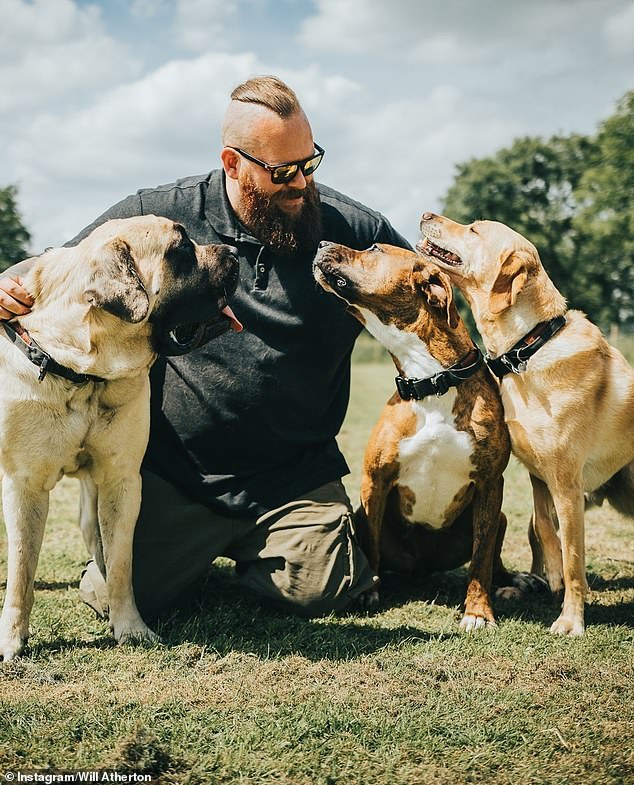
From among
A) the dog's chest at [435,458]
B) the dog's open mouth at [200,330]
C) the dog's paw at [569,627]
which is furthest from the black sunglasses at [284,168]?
the dog's paw at [569,627]

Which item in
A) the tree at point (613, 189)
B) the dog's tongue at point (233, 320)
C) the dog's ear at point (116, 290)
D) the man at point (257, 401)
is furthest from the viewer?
the tree at point (613, 189)

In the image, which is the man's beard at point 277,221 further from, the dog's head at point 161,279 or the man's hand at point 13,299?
the man's hand at point 13,299

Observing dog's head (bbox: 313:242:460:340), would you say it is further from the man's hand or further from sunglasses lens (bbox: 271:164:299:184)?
the man's hand

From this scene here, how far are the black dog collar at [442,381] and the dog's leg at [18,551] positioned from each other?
1.84 m

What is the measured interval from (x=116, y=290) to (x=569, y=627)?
2.59m

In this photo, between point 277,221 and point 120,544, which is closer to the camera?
point 120,544

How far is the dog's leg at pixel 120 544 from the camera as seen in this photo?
3.60 metres

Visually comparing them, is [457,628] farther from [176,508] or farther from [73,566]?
[73,566]

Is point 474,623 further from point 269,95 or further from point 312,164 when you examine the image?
point 269,95

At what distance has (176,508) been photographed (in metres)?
4.25

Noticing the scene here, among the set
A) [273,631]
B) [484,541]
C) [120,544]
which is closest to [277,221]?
[120,544]

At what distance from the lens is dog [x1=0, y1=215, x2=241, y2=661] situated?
3.29 metres

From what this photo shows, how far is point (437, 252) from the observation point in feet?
14.5

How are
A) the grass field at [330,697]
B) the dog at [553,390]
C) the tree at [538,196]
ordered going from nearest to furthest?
A: the grass field at [330,697]
the dog at [553,390]
the tree at [538,196]
